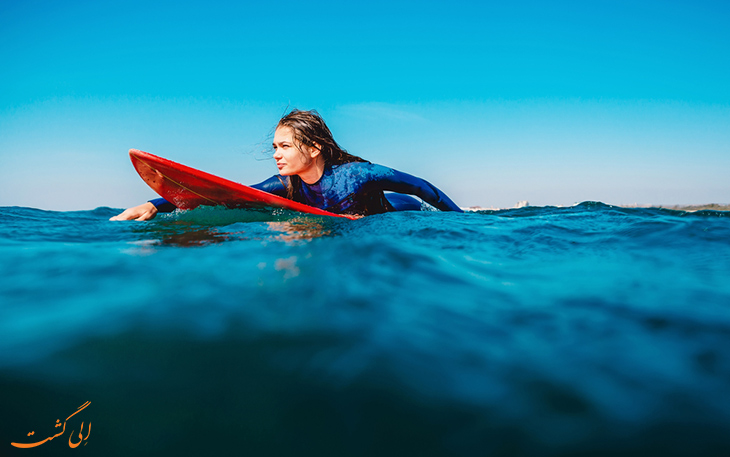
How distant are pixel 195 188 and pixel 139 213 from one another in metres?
0.72

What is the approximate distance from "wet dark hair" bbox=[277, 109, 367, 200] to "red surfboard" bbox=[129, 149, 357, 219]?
93 centimetres

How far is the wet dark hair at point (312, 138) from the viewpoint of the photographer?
16.9 ft

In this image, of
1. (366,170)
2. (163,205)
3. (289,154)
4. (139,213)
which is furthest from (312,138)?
(139,213)

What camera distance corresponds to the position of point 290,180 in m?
5.56

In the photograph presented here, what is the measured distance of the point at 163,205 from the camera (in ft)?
16.0

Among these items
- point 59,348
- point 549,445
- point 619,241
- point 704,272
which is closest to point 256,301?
point 59,348

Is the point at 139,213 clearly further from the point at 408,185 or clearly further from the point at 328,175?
the point at 408,185

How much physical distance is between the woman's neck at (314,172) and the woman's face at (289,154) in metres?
0.07

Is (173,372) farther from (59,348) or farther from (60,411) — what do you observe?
(59,348)

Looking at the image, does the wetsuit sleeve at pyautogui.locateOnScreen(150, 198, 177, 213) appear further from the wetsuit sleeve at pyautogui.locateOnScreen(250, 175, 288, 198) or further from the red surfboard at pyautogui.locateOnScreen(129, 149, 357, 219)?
the wetsuit sleeve at pyautogui.locateOnScreen(250, 175, 288, 198)

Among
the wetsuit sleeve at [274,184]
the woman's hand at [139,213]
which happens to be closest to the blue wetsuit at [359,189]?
the woman's hand at [139,213]

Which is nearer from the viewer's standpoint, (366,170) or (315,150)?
(366,170)

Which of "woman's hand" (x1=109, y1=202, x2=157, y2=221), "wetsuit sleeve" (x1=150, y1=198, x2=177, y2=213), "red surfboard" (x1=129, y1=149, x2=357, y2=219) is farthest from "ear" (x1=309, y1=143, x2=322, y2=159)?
"woman's hand" (x1=109, y1=202, x2=157, y2=221)

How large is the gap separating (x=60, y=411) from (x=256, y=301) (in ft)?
2.53
